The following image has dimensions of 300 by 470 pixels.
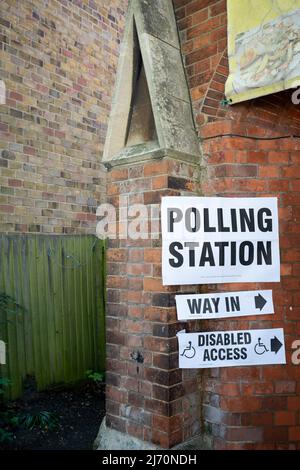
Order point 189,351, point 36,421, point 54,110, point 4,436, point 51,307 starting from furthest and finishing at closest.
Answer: point 54,110 → point 51,307 → point 36,421 → point 4,436 → point 189,351

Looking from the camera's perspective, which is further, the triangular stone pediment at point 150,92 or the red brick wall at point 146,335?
the triangular stone pediment at point 150,92

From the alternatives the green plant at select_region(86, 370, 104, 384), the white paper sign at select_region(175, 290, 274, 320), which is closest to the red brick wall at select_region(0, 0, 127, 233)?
the green plant at select_region(86, 370, 104, 384)

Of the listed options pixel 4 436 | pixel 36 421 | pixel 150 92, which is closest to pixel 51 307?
pixel 36 421

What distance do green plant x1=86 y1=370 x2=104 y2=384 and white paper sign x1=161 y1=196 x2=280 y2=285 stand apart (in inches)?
99.2

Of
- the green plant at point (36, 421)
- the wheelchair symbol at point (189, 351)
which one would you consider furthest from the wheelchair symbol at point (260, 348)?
the green plant at point (36, 421)

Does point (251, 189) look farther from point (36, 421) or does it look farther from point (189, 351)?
point (36, 421)

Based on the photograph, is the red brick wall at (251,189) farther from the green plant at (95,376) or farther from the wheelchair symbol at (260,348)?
the green plant at (95,376)

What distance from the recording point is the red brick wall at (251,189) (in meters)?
2.71

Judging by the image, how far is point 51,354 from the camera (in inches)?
178

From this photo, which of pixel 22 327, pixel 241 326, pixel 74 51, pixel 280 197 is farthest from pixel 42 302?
pixel 74 51

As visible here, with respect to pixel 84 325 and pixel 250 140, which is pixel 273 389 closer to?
pixel 250 140

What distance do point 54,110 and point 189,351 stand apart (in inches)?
151

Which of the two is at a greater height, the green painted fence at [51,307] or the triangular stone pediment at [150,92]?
the triangular stone pediment at [150,92]

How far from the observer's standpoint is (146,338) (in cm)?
276
